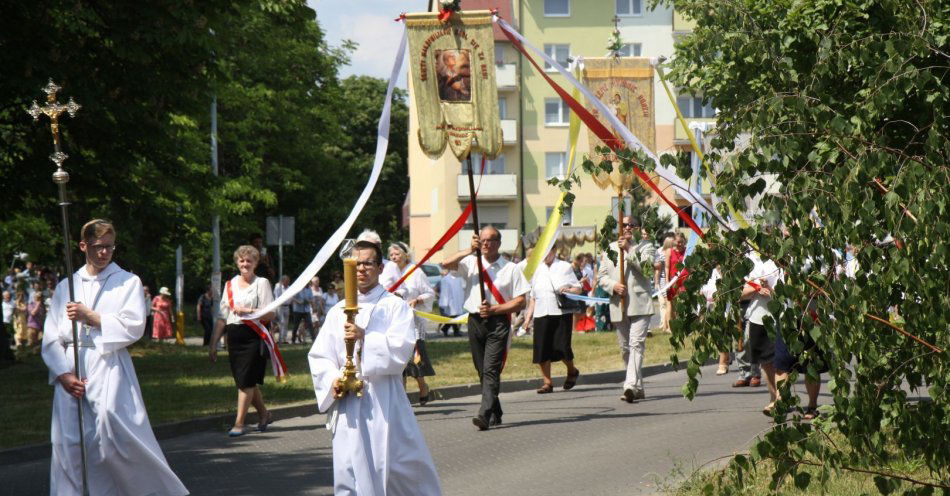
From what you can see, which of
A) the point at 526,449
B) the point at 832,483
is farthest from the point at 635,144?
the point at 526,449

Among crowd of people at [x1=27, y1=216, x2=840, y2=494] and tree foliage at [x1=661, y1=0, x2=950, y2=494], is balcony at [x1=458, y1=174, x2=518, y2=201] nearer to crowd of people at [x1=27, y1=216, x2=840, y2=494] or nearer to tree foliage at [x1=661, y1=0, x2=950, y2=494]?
crowd of people at [x1=27, y1=216, x2=840, y2=494]

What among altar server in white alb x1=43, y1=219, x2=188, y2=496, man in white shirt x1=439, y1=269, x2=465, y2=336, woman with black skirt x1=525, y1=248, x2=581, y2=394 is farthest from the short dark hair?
man in white shirt x1=439, y1=269, x2=465, y2=336

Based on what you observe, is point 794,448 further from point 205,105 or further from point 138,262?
point 138,262

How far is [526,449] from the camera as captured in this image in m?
11.6

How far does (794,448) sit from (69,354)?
4.73 metres

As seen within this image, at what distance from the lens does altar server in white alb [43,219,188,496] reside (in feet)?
27.3

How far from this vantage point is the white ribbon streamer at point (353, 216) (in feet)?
36.1

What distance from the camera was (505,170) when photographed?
224 ft

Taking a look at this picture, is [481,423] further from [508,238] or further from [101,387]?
[508,238]

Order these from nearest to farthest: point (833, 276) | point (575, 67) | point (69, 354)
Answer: point (833, 276) → point (69, 354) → point (575, 67)

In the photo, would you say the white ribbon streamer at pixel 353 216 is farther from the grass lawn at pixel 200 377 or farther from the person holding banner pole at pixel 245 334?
the grass lawn at pixel 200 377

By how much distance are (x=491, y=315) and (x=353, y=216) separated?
2.52 metres

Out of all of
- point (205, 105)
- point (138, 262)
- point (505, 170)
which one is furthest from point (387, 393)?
point (505, 170)

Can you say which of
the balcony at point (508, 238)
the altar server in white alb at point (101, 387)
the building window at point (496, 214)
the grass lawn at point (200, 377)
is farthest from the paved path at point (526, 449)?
the building window at point (496, 214)
